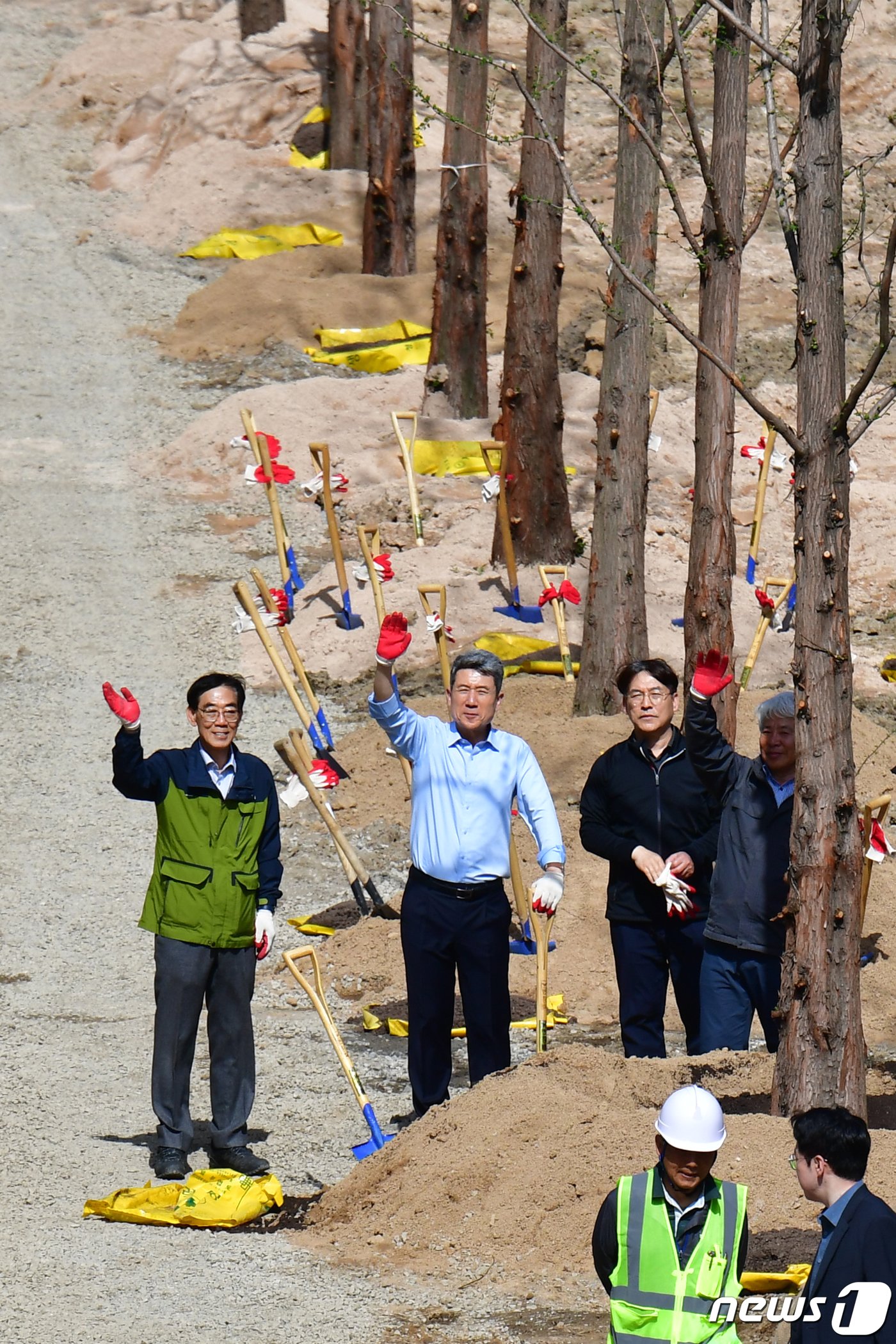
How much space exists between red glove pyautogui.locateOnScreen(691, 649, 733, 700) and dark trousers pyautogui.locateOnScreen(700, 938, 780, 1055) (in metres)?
0.87

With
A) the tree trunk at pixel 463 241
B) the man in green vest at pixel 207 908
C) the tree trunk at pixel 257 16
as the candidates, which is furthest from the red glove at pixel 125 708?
the tree trunk at pixel 257 16

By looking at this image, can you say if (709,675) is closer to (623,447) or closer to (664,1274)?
(664,1274)

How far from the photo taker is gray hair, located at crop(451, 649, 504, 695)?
547 centimetres

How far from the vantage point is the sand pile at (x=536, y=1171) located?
4840 mm

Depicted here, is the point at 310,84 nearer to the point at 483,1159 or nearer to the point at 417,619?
the point at 417,619

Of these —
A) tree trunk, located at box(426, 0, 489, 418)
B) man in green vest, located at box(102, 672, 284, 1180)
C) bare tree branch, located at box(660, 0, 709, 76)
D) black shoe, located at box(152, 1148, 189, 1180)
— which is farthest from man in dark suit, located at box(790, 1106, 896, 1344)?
tree trunk, located at box(426, 0, 489, 418)

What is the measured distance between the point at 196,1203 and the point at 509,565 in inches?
298

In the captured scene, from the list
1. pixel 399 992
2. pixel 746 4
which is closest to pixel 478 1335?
pixel 399 992

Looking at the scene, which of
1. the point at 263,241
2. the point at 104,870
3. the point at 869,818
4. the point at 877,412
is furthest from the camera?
the point at 263,241

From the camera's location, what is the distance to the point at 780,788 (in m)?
5.52

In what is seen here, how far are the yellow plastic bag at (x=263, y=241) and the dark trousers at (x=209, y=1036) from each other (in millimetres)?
16337

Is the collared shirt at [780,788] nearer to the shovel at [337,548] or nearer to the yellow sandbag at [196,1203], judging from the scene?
the yellow sandbag at [196,1203]

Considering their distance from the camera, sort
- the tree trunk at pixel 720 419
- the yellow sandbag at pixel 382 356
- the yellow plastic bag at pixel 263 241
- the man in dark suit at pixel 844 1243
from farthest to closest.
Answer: the yellow plastic bag at pixel 263 241 < the yellow sandbag at pixel 382 356 < the tree trunk at pixel 720 419 < the man in dark suit at pixel 844 1243

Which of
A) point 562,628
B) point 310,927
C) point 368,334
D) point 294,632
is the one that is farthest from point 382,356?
point 310,927
